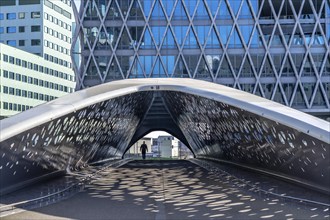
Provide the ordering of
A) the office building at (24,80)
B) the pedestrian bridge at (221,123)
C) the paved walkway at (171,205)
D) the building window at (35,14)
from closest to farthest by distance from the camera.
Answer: the paved walkway at (171,205) < the pedestrian bridge at (221,123) < the office building at (24,80) < the building window at (35,14)

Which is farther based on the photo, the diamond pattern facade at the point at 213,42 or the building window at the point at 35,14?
the building window at the point at 35,14

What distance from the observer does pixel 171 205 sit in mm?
10820

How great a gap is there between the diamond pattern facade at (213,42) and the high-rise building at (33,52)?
31.4 m

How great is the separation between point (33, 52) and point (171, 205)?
8981 centimetres

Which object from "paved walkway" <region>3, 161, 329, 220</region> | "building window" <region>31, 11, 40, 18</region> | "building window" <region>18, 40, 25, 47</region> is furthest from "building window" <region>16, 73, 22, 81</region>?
→ "paved walkway" <region>3, 161, 329, 220</region>

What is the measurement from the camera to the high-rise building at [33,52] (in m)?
82.8

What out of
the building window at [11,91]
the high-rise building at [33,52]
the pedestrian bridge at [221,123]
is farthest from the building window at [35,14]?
the pedestrian bridge at [221,123]

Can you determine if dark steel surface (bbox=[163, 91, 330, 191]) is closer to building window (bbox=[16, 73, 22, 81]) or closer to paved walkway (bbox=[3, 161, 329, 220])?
paved walkway (bbox=[3, 161, 329, 220])

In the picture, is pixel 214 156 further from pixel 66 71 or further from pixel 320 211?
pixel 66 71

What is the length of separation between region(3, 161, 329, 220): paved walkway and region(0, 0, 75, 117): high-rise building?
71953 millimetres

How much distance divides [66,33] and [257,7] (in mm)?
61215

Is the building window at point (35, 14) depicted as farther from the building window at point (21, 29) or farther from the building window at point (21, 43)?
the building window at point (21, 43)

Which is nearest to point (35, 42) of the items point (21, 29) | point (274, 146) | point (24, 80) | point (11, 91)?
point (21, 29)

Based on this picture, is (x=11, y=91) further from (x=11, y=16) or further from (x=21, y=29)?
(x=11, y=16)
